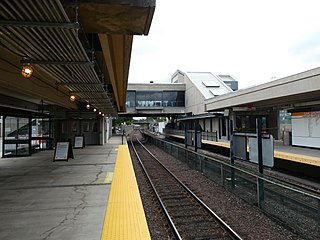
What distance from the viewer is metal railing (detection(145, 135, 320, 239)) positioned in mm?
4990

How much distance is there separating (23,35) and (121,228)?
11.3ft

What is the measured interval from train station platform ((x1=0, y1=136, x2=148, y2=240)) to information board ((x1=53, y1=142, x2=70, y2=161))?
315 centimetres

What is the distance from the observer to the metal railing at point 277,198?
16.4 ft

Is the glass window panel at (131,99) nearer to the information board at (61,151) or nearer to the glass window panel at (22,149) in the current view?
the glass window panel at (22,149)

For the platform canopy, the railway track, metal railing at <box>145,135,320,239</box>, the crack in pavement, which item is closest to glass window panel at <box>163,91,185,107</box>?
the railway track

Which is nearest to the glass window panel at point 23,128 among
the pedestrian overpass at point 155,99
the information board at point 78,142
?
the information board at point 78,142

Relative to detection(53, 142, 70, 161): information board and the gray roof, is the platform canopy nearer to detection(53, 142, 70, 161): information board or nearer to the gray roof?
detection(53, 142, 70, 161): information board

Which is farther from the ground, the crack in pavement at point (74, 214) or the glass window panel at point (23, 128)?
the glass window panel at point (23, 128)

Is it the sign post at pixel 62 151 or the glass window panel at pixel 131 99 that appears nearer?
the sign post at pixel 62 151

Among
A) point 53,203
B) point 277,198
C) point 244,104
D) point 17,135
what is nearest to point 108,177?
point 53,203

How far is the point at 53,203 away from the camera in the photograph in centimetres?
585

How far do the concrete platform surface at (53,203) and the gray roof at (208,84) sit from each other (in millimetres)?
24686

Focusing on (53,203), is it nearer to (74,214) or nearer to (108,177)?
(74,214)

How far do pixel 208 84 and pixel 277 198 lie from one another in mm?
31991
